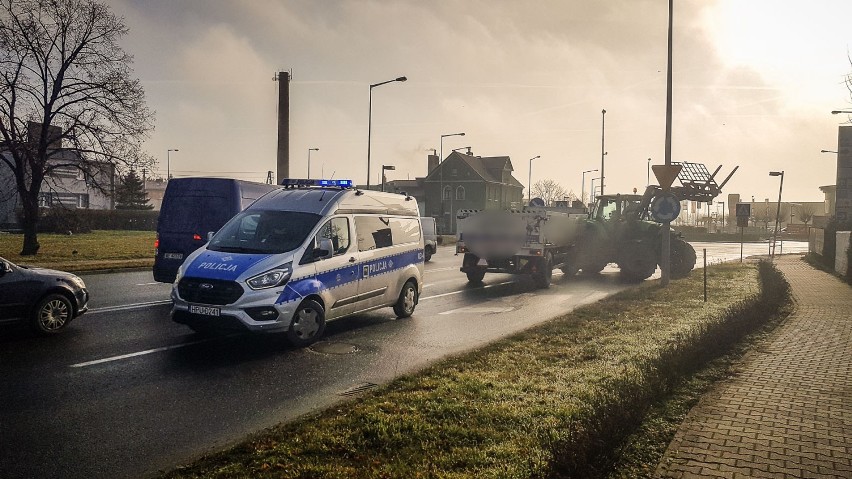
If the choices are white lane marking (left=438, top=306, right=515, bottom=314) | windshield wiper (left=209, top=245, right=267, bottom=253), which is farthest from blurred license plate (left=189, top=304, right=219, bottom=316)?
white lane marking (left=438, top=306, right=515, bottom=314)

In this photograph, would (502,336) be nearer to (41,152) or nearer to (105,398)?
(105,398)

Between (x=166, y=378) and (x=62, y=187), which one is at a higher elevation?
(x=62, y=187)

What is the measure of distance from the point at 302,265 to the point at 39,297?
369cm

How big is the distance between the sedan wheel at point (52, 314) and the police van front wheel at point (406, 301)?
5038mm

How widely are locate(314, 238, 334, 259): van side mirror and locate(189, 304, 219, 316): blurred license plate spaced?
1.53 m

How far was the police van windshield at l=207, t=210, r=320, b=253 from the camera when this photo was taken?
8.68 m

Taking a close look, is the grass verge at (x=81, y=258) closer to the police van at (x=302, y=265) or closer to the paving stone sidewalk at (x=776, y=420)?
the police van at (x=302, y=265)

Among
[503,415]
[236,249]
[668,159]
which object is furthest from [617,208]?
[503,415]

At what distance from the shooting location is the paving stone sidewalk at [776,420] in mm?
4297

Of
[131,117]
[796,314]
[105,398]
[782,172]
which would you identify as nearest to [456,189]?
[782,172]

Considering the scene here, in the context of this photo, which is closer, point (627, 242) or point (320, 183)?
point (320, 183)

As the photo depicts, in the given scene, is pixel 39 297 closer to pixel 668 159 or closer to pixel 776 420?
pixel 776 420

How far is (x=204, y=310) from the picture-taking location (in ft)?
26.1

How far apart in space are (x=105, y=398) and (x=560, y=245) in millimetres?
13552
